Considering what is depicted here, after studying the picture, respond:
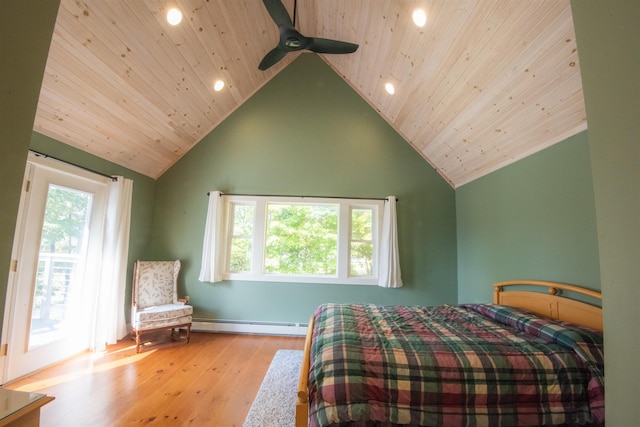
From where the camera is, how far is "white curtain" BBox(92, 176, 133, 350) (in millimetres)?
3375

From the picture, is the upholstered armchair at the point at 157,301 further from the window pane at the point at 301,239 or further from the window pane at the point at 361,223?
the window pane at the point at 361,223

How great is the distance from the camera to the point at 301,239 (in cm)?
433

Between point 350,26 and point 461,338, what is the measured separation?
3.26 m

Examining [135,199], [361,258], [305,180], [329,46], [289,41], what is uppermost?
[329,46]

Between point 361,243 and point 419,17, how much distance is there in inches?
110

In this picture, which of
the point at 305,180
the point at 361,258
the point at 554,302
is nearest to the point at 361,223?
the point at 361,258

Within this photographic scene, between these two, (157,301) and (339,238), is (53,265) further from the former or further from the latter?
(339,238)

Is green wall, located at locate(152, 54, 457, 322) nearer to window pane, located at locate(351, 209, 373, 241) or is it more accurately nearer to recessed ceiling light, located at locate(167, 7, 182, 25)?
window pane, located at locate(351, 209, 373, 241)

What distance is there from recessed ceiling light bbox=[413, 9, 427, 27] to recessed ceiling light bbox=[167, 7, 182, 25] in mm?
2044

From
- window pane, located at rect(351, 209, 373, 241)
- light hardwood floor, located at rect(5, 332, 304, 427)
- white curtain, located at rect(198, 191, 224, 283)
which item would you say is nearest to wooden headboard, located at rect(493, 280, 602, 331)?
window pane, located at rect(351, 209, 373, 241)

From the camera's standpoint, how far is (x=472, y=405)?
162 cm

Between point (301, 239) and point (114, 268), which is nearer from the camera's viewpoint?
point (114, 268)

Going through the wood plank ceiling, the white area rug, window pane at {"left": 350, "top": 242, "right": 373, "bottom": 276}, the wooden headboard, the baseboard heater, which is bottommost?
the white area rug

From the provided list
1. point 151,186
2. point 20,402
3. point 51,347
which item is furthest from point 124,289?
point 20,402
